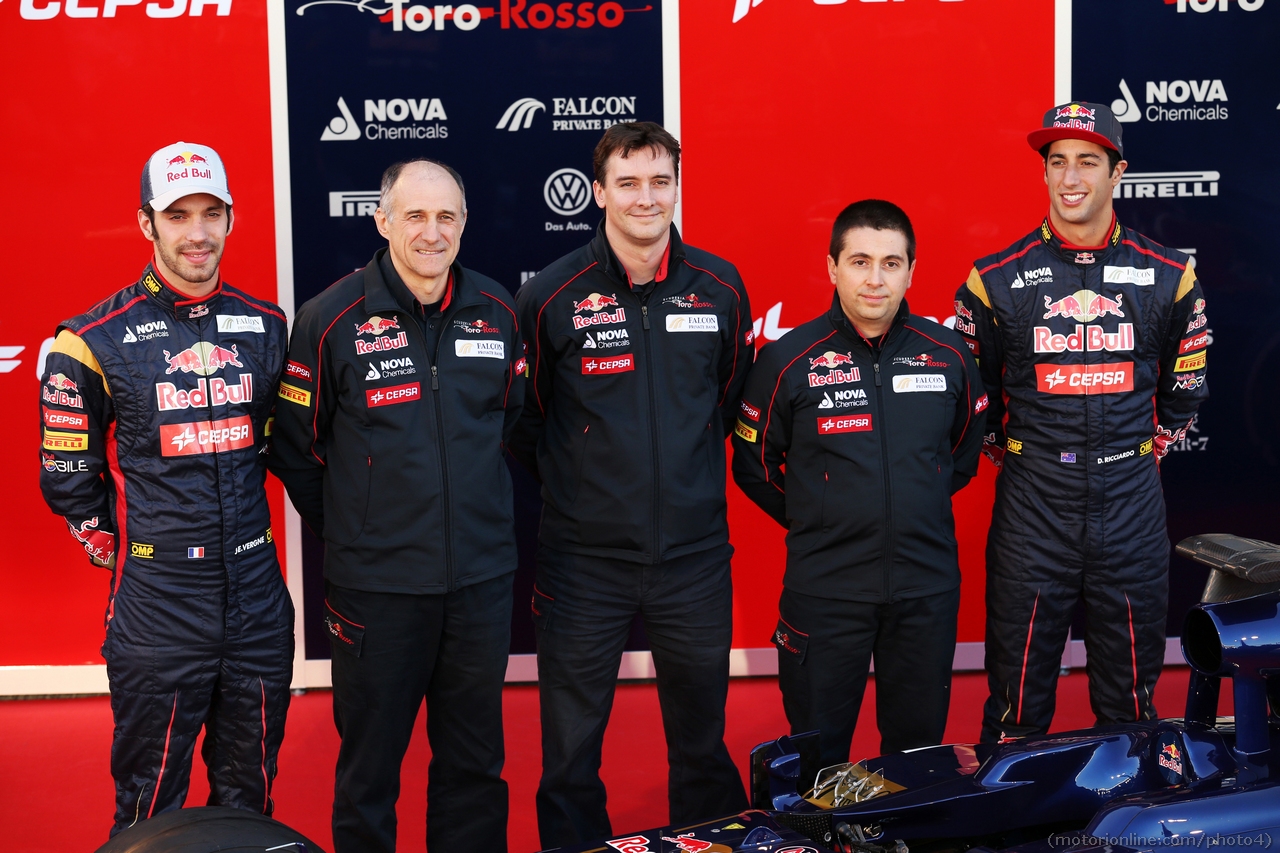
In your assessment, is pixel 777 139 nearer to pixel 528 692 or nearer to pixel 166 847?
pixel 528 692

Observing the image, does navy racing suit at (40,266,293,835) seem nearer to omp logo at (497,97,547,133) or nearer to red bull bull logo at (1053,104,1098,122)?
omp logo at (497,97,547,133)

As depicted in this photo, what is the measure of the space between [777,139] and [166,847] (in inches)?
117

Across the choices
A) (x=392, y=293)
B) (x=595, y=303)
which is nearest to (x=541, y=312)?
(x=595, y=303)

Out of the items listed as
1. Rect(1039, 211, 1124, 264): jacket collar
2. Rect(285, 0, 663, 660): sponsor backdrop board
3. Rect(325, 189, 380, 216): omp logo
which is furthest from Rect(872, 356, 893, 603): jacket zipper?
Rect(325, 189, 380, 216): omp logo

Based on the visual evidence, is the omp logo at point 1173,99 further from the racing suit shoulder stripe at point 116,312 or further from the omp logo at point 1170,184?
the racing suit shoulder stripe at point 116,312

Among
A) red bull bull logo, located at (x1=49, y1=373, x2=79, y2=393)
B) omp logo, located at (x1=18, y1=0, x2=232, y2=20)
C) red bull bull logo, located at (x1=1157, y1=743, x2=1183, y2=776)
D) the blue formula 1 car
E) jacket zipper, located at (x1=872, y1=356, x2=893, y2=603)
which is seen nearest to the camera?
the blue formula 1 car

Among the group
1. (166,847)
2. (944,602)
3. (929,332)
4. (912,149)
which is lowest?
(166,847)

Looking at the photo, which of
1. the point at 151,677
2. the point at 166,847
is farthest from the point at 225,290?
the point at 166,847

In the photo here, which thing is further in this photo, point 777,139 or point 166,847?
point 777,139

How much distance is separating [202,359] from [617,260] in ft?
3.11

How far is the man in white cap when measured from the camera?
8.38ft

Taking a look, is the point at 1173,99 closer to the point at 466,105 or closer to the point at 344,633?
the point at 466,105

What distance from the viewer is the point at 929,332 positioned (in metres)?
2.89

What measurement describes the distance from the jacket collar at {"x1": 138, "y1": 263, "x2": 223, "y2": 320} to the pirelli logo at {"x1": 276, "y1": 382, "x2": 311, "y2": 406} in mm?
237
